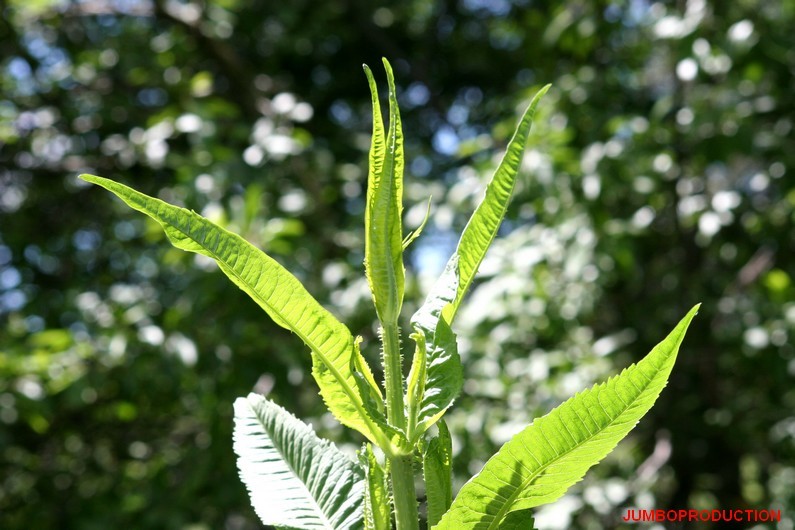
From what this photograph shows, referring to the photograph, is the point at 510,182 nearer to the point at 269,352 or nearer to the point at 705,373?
the point at 269,352

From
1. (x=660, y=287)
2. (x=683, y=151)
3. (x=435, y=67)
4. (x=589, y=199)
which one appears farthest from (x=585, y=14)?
(x=435, y=67)

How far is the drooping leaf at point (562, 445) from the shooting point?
0.51m

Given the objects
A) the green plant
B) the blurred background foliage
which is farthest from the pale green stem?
the blurred background foliage

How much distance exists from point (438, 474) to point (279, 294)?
7.1 inches

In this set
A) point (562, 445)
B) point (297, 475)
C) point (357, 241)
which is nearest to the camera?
point (562, 445)

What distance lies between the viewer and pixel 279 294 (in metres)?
0.59

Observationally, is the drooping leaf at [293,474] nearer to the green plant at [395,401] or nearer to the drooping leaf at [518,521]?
the green plant at [395,401]

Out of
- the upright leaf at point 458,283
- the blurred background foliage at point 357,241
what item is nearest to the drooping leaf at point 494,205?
the upright leaf at point 458,283

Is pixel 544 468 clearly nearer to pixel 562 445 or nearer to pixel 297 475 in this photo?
pixel 562 445

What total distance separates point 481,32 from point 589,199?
206 centimetres

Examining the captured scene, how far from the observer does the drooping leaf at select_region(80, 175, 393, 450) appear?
22.2 inches

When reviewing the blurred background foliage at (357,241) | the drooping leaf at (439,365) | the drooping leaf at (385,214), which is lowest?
the drooping leaf at (439,365)

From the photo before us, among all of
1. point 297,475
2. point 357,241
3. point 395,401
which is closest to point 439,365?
point 395,401

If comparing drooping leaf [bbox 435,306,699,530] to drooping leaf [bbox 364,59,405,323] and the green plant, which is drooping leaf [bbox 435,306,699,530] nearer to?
the green plant
